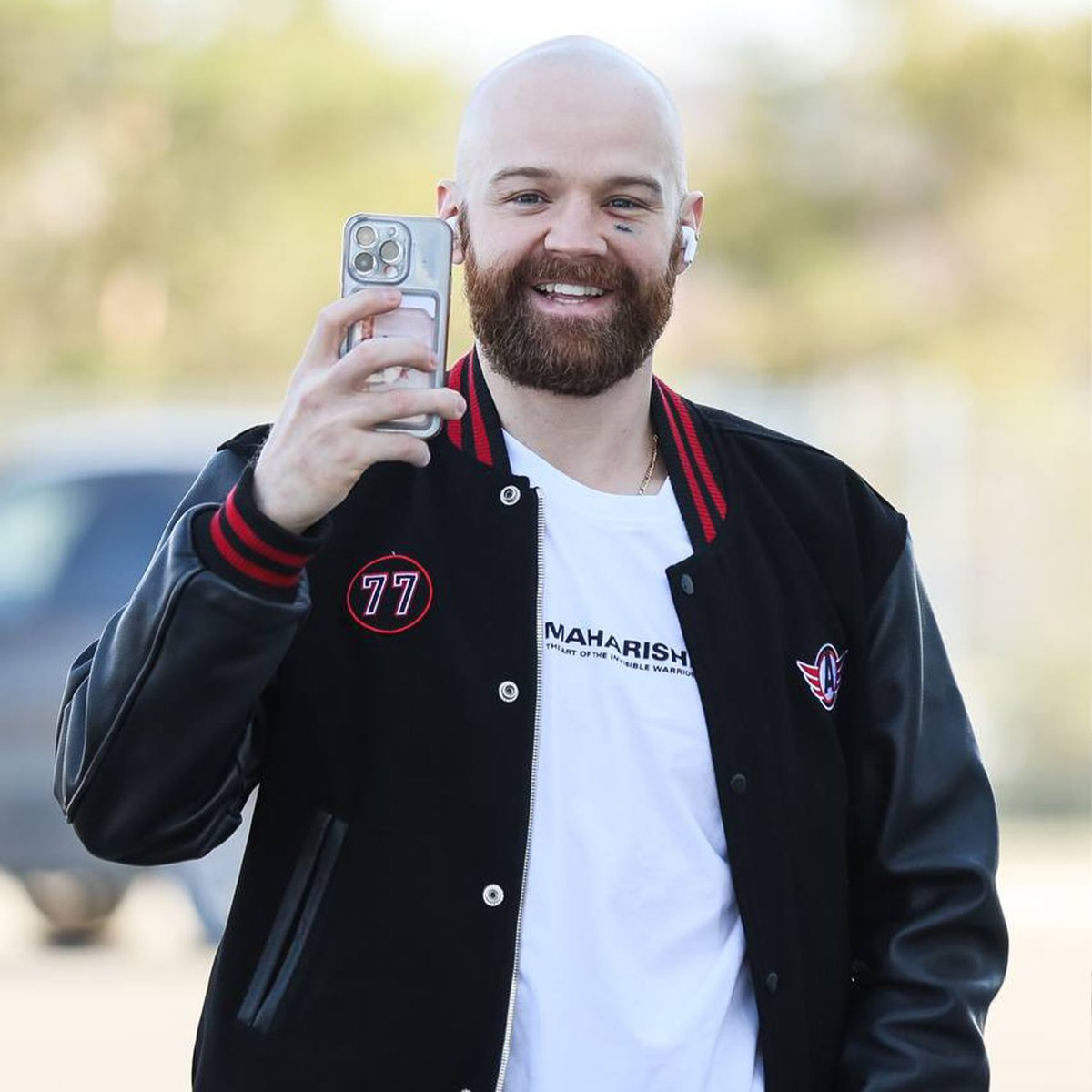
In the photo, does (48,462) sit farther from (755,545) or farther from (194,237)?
(194,237)

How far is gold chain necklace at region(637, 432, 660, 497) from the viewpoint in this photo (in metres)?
3.05

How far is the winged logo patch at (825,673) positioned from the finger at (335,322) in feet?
2.77

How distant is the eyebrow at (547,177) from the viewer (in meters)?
2.95

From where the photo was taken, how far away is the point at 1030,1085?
669 centimetres

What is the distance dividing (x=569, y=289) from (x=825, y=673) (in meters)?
0.65

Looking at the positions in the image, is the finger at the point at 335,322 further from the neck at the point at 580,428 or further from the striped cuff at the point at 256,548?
the neck at the point at 580,428

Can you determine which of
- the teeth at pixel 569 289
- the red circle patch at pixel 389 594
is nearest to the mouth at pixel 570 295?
the teeth at pixel 569 289

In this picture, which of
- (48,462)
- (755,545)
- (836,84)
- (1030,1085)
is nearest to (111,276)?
(836,84)

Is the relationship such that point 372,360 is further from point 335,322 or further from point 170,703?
point 170,703

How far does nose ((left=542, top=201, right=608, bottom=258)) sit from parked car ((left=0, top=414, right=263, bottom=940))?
555cm

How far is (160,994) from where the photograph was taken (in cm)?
804

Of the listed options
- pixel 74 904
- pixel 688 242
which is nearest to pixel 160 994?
pixel 74 904

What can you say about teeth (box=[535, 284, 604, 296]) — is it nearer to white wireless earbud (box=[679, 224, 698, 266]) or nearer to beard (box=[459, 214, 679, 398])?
beard (box=[459, 214, 679, 398])

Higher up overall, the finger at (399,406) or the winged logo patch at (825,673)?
the finger at (399,406)
